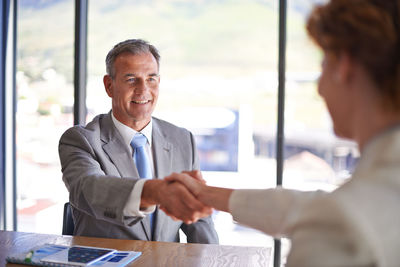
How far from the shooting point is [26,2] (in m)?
4.19

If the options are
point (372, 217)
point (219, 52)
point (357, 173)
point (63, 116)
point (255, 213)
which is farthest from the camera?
point (63, 116)

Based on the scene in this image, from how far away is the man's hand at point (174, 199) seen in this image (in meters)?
1.78

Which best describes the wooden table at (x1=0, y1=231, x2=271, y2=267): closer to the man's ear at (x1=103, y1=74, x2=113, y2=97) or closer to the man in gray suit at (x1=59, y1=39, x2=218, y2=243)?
the man in gray suit at (x1=59, y1=39, x2=218, y2=243)

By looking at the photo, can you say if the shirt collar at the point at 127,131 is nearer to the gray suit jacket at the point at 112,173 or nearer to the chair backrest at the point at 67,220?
the gray suit jacket at the point at 112,173

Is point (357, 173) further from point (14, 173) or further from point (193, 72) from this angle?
point (14, 173)

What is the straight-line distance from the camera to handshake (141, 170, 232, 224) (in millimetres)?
1776

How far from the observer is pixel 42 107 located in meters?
4.23

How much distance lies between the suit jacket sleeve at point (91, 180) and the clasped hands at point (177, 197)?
3.0 inches

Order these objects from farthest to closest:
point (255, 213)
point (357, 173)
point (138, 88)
→ point (138, 88) < point (255, 213) < point (357, 173)

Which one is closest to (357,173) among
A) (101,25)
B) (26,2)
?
(101,25)

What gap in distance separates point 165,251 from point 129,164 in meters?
0.68

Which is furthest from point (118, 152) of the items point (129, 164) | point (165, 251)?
point (165, 251)

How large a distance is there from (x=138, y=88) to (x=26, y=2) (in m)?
2.20

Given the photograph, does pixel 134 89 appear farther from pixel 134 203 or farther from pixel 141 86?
pixel 134 203
